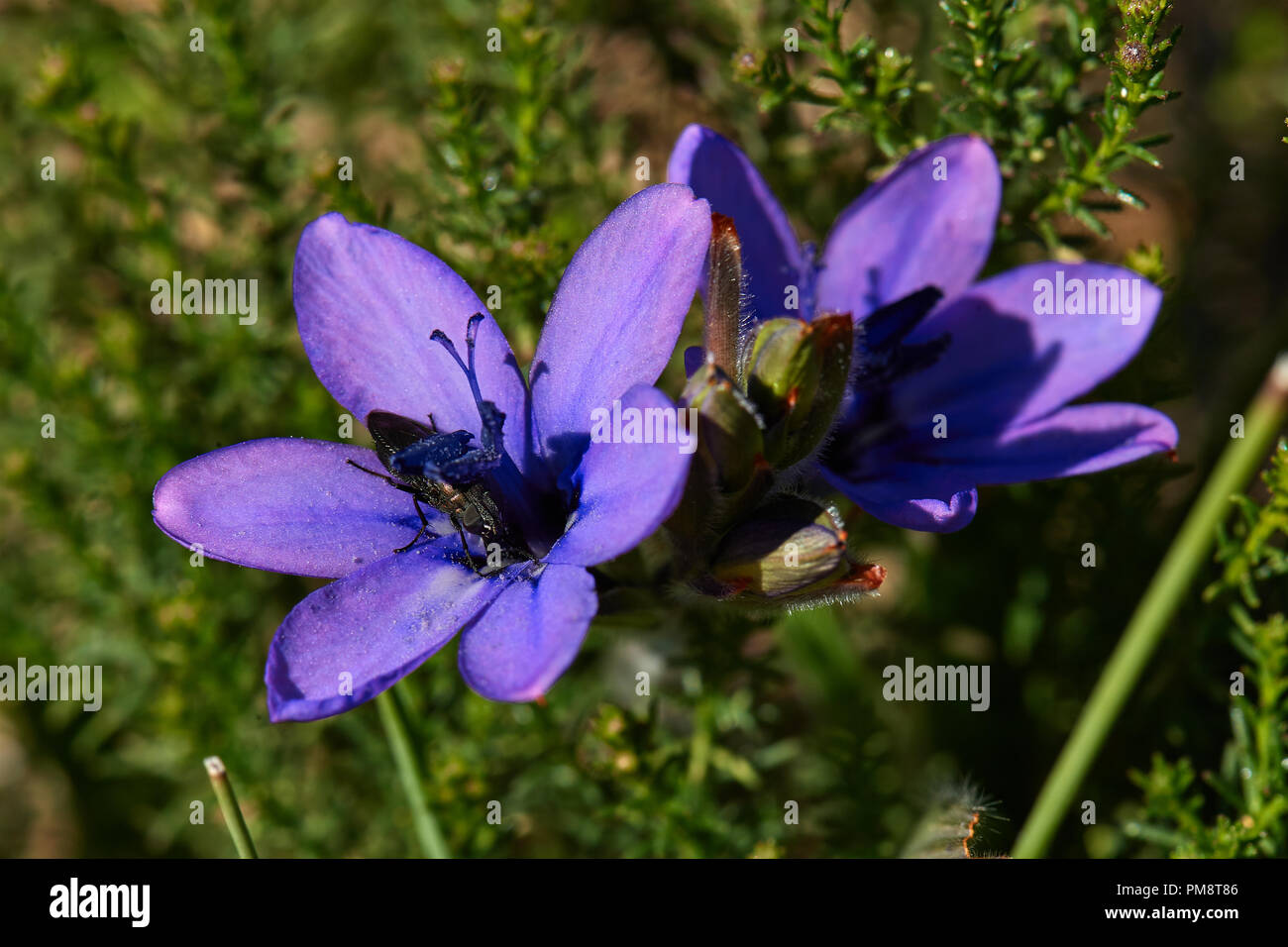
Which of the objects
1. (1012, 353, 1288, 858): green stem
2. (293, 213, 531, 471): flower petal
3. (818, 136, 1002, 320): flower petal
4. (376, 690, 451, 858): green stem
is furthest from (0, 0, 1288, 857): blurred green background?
(818, 136, 1002, 320): flower petal

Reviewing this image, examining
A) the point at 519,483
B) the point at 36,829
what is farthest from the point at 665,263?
the point at 36,829

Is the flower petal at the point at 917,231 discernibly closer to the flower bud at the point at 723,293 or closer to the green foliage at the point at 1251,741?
the flower bud at the point at 723,293

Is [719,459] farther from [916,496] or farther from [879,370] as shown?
[879,370]

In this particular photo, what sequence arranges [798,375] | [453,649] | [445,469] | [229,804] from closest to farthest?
[445,469] < [798,375] < [229,804] < [453,649]

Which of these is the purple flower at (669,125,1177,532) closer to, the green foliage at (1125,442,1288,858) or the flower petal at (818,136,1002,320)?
the flower petal at (818,136,1002,320)

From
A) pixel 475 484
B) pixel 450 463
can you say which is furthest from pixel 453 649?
pixel 450 463

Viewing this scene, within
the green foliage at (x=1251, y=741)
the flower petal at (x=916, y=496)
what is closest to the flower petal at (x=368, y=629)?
the flower petal at (x=916, y=496)

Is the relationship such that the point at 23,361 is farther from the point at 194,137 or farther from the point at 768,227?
the point at 768,227
